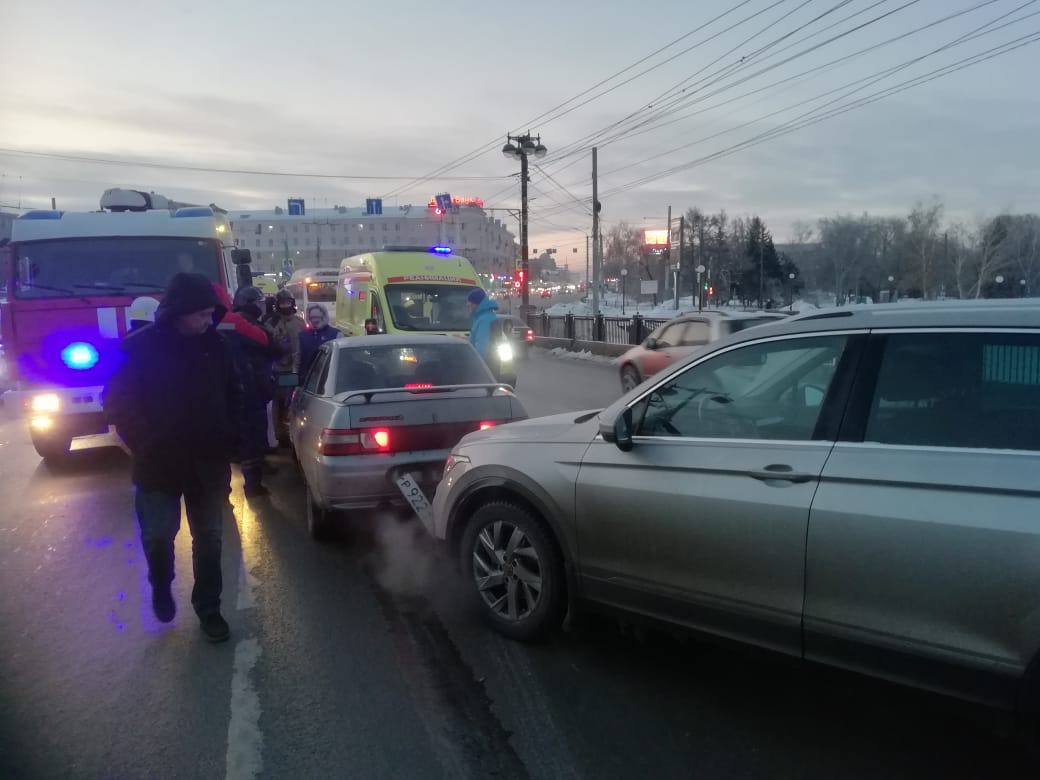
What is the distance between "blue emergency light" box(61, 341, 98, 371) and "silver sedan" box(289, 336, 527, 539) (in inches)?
138

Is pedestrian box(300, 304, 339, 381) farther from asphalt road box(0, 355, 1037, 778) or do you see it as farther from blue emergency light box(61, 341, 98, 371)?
asphalt road box(0, 355, 1037, 778)

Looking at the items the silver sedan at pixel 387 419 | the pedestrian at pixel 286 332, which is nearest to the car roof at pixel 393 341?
the silver sedan at pixel 387 419

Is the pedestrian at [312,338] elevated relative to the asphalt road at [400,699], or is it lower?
elevated

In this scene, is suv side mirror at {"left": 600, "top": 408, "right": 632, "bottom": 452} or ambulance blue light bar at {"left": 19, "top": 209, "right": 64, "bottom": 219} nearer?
suv side mirror at {"left": 600, "top": 408, "right": 632, "bottom": 452}

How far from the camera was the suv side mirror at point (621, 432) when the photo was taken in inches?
144

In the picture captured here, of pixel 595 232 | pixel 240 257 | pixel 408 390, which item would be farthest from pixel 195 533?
pixel 595 232

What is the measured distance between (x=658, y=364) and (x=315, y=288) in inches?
708

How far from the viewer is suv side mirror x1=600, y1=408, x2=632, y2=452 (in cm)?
365

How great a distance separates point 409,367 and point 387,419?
1.02 metres

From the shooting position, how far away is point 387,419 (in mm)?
5699

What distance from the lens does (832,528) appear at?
9.47 feet

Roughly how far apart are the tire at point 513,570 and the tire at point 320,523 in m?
1.88

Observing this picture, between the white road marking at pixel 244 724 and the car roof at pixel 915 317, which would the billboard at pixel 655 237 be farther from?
the white road marking at pixel 244 724

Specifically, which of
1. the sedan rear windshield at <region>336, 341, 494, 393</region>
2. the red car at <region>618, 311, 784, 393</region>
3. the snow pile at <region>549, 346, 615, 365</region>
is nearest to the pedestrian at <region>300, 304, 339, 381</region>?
the sedan rear windshield at <region>336, 341, 494, 393</region>
